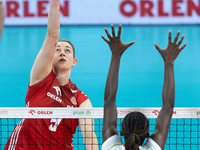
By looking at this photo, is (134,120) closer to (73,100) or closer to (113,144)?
(113,144)

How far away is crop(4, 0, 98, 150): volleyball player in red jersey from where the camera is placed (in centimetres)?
267

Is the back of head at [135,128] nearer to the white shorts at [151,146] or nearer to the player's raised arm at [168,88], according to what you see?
the white shorts at [151,146]

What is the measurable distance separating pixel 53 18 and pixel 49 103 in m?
0.83

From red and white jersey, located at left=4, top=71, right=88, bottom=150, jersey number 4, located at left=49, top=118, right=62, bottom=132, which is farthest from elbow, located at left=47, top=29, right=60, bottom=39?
jersey number 4, located at left=49, top=118, right=62, bottom=132

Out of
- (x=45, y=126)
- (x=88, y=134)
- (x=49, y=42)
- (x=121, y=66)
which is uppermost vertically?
(x=49, y=42)

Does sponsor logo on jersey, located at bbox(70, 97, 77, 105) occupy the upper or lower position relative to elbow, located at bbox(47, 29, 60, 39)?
lower

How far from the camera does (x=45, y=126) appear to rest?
9.23 feet

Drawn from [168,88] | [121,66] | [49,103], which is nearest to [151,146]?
[168,88]

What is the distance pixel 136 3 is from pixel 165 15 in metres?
1.07

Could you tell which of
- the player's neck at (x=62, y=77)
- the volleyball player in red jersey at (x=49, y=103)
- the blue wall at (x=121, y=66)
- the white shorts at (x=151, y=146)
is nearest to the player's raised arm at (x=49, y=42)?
the volleyball player in red jersey at (x=49, y=103)

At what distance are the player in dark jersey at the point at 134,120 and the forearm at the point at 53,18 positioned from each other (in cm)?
71

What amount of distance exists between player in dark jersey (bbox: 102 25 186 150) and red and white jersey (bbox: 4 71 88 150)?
867 millimetres

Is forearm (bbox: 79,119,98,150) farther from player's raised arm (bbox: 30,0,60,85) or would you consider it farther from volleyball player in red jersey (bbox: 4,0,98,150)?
player's raised arm (bbox: 30,0,60,85)

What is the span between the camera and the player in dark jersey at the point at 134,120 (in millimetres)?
1933
